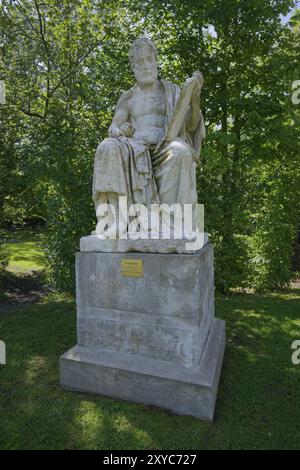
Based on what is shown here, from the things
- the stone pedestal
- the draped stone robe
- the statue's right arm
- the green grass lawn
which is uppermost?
the statue's right arm

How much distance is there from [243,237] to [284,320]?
2235mm

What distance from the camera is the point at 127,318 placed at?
250cm

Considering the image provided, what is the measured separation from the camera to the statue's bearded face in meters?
2.96

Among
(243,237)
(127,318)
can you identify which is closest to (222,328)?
(127,318)

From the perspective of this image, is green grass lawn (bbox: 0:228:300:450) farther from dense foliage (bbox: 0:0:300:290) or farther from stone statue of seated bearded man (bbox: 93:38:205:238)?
dense foliage (bbox: 0:0:300:290)

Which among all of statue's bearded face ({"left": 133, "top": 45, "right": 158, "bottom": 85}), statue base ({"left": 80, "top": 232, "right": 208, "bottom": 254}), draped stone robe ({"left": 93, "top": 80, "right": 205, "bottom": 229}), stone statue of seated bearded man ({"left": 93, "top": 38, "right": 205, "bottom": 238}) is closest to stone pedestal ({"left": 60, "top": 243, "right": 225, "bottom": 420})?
statue base ({"left": 80, "top": 232, "right": 208, "bottom": 254})

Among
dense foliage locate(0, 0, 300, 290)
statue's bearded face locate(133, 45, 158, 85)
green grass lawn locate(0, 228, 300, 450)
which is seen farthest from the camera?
dense foliage locate(0, 0, 300, 290)

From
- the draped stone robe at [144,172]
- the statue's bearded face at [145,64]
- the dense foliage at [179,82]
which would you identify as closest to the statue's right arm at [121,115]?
the statue's bearded face at [145,64]

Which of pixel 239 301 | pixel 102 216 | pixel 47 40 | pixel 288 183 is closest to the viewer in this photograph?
pixel 102 216

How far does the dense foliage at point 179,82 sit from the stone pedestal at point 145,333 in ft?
9.67

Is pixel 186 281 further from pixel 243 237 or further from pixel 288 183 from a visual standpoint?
pixel 288 183

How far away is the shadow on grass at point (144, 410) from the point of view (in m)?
2.05

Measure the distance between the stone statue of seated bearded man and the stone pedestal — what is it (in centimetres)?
40

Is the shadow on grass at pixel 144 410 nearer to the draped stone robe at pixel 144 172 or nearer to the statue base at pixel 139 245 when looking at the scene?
the statue base at pixel 139 245
